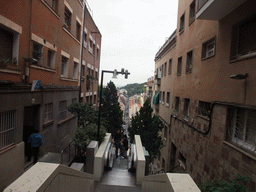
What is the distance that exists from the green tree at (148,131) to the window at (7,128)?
9.10 meters

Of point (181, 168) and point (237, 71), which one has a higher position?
point (237, 71)

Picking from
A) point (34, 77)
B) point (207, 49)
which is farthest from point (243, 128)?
point (34, 77)

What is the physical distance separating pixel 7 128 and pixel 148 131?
9998mm

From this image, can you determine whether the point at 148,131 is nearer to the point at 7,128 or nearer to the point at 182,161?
the point at 182,161

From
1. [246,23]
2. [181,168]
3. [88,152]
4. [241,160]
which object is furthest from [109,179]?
[246,23]

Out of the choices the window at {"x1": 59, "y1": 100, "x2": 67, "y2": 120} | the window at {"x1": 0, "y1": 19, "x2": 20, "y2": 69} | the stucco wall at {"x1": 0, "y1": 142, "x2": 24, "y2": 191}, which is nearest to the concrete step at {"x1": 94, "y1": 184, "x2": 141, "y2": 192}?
the stucco wall at {"x1": 0, "y1": 142, "x2": 24, "y2": 191}

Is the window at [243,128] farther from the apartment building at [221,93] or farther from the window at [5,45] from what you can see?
the window at [5,45]

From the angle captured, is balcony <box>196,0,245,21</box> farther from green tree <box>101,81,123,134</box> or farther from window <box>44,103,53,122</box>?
green tree <box>101,81,123,134</box>

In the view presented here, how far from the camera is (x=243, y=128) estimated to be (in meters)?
6.19

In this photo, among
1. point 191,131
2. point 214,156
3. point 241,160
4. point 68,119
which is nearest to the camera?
point 241,160

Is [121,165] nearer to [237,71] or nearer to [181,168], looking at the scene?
[181,168]

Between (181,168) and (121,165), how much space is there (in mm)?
3741

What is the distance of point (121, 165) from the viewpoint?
10.9 meters

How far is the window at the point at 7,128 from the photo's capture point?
255 inches
